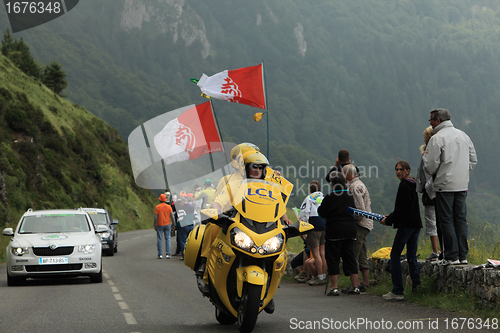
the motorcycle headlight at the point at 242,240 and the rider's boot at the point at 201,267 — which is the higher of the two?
the motorcycle headlight at the point at 242,240

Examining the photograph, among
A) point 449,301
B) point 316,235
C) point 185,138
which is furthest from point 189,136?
point 449,301

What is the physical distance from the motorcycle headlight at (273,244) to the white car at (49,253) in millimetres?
8217

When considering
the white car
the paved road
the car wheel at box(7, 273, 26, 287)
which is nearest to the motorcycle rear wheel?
the paved road

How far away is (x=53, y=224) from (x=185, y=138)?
3.82 metres

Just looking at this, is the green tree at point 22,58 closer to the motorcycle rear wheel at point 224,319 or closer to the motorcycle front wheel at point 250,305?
the motorcycle rear wheel at point 224,319

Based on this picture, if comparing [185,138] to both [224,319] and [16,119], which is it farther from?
[16,119]

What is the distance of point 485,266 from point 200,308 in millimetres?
4272

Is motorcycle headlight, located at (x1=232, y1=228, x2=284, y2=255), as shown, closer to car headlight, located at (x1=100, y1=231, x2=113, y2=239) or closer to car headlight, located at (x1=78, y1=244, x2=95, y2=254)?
car headlight, located at (x1=78, y1=244, x2=95, y2=254)

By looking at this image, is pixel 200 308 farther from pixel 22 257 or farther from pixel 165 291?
pixel 22 257

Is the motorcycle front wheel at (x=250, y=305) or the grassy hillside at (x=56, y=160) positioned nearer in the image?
the motorcycle front wheel at (x=250, y=305)

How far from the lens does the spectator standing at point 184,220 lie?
1962 centimetres

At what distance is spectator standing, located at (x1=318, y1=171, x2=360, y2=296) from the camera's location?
1034 centimetres

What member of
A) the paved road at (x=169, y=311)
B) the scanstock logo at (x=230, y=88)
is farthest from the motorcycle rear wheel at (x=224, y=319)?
the scanstock logo at (x=230, y=88)

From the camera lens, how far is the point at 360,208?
35.8ft
